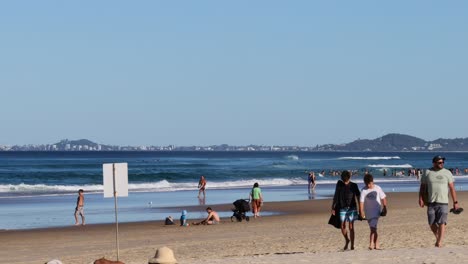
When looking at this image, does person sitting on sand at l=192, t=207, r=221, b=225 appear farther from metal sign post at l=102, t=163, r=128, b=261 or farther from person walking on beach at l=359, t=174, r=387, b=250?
person walking on beach at l=359, t=174, r=387, b=250

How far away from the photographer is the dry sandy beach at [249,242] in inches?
669

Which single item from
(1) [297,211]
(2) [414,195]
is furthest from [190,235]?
(2) [414,195]

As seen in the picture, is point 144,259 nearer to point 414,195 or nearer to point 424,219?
point 424,219

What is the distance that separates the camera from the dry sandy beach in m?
17.0

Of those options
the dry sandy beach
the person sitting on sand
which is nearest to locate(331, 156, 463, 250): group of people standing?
the dry sandy beach

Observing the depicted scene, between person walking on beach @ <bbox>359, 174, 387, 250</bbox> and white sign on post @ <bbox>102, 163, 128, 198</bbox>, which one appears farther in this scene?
white sign on post @ <bbox>102, 163, 128, 198</bbox>

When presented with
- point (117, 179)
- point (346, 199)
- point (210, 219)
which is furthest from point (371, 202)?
point (210, 219)

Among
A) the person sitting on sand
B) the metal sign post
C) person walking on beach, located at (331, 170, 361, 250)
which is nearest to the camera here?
person walking on beach, located at (331, 170, 361, 250)

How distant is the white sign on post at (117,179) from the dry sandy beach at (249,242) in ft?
5.03

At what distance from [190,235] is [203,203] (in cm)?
1810

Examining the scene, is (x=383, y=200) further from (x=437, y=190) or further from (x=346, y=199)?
(x=437, y=190)

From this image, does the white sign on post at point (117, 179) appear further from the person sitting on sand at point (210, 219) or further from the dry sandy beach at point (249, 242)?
the person sitting on sand at point (210, 219)

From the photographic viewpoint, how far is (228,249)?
21.0m

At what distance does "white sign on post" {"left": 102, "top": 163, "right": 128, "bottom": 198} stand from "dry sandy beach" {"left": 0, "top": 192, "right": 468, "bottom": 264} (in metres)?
1.53
